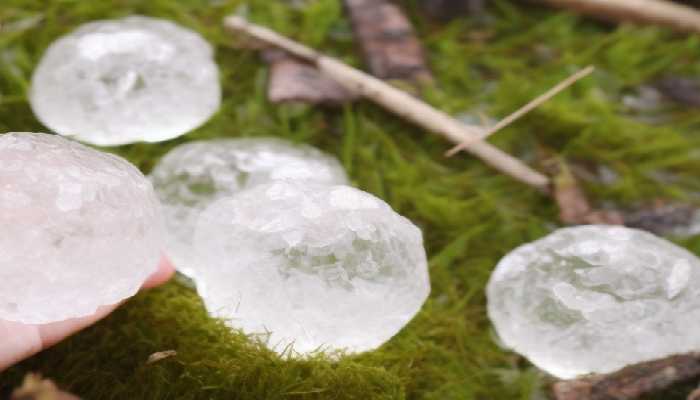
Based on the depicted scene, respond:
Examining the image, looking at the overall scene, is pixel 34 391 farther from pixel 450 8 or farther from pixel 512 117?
pixel 450 8

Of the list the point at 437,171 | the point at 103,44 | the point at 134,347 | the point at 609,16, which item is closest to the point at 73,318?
the point at 134,347

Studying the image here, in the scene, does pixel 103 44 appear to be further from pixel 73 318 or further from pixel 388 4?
pixel 388 4

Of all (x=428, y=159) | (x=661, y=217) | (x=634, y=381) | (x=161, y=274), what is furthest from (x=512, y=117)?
(x=161, y=274)

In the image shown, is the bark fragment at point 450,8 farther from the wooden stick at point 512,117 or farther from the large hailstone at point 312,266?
the large hailstone at point 312,266

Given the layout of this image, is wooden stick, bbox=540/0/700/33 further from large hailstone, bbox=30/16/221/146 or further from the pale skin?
the pale skin

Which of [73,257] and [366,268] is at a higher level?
[73,257]
